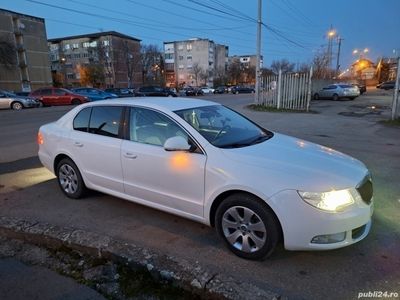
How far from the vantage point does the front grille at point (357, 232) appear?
2942 millimetres

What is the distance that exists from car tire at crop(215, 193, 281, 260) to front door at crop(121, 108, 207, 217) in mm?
315

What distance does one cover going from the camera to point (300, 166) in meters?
3.02

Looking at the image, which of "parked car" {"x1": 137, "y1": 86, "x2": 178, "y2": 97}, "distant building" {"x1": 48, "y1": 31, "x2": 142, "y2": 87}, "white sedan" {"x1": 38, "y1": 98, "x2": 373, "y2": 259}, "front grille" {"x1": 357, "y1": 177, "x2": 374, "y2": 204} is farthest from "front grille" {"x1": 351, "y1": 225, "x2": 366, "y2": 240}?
"distant building" {"x1": 48, "y1": 31, "x2": 142, "y2": 87}

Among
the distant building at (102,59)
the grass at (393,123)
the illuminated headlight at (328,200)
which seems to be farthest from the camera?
the distant building at (102,59)

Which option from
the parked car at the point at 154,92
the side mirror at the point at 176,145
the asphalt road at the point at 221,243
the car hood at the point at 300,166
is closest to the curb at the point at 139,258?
the asphalt road at the point at 221,243

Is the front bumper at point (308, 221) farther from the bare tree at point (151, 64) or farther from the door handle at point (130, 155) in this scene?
the bare tree at point (151, 64)

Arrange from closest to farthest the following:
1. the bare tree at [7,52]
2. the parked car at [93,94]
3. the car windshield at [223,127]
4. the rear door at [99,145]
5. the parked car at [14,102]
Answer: the car windshield at [223,127]
the rear door at [99,145]
the parked car at [14,102]
the parked car at [93,94]
the bare tree at [7,52]

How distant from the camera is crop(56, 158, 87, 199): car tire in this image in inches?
184

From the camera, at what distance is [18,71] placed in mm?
53281

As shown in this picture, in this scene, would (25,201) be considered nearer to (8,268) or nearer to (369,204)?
(8,268)

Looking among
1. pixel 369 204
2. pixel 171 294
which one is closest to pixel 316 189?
pixel 369 204

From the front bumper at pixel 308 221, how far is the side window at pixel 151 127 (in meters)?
1.31

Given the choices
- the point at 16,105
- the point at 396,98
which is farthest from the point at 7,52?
the point at 396,98

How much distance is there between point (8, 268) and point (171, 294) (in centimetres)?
168
